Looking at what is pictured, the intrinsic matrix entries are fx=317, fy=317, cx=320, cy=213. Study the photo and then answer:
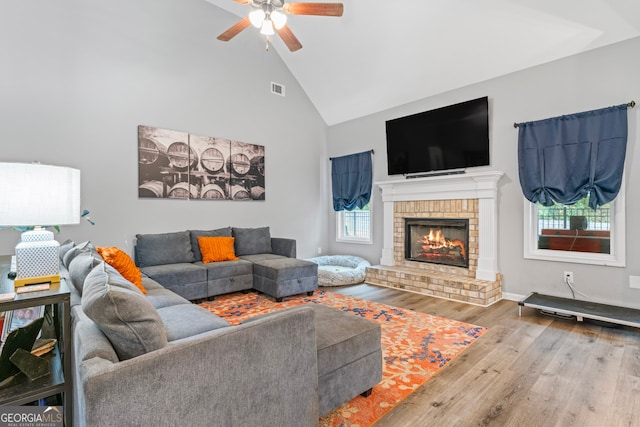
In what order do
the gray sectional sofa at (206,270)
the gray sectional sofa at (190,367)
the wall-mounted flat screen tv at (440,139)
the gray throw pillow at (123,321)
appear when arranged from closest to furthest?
the gray sectional sofa at (190,367), the gray throw pillow at (123,321), the gray sectional sofa at (206,270), the wall-mounted flat screen tv at (440,139)

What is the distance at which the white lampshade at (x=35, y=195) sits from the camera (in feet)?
4.47

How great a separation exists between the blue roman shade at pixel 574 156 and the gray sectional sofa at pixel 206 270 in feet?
9.75

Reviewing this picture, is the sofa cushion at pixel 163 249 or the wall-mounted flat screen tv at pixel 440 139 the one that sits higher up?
the wall-mounted flat screen tv at pixel 440 139

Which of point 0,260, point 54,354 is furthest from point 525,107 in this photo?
point 0,260

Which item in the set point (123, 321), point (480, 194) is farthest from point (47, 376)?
point (480, 194)

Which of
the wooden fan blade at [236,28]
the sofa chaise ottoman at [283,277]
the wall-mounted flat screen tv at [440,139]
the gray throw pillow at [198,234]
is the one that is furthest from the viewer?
the gray throw pillow at [198,234]

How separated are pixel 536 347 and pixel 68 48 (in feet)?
18.8

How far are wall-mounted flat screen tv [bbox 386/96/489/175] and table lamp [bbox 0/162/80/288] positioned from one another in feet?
14.1

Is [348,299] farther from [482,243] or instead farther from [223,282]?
[482,243]

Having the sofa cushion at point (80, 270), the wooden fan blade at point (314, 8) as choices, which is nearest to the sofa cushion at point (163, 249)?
the sofa cushion at point (80, 270)

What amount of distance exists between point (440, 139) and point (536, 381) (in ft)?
10.8

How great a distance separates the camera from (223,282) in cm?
410

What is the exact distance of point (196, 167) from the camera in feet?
15.4

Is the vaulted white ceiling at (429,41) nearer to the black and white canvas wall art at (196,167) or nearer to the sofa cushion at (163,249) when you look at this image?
the black and white canvas wall art at (196,167)
